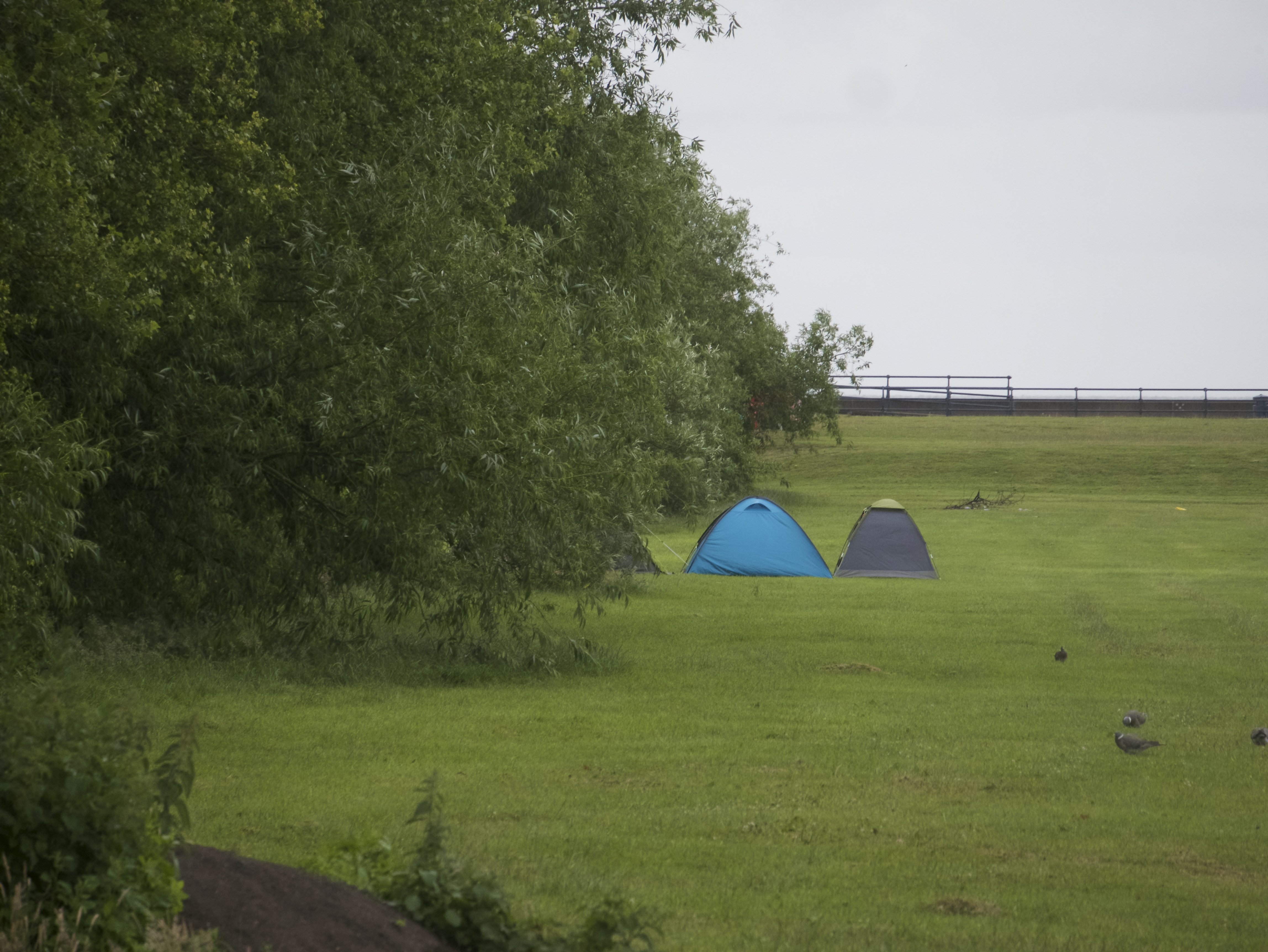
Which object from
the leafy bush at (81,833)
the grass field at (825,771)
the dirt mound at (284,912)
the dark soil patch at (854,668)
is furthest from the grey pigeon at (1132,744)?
the leafy bush at (81,833)

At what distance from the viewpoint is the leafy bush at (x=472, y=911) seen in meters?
4.84

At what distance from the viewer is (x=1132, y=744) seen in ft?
32.2

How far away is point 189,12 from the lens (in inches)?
396

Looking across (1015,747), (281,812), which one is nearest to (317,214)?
(281,812)

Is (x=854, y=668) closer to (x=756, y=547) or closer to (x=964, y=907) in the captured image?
(x=964, y=907)

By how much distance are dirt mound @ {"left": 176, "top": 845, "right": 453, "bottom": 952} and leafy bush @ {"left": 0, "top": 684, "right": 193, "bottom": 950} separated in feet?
1.01

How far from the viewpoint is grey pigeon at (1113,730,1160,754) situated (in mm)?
9820

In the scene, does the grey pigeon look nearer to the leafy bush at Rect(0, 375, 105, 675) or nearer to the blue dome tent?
the leafy bush at Rect(0, 375, 105, 675)

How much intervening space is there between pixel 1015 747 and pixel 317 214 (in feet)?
26.1

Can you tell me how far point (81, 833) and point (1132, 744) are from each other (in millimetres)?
8033

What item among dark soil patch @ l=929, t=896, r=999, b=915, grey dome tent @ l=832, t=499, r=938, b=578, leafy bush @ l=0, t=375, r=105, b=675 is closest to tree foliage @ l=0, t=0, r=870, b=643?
leafy bush @ l=0, t=375, r=105, b=675

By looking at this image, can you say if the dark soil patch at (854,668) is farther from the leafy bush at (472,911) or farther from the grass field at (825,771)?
the leafy bush at (472,911)

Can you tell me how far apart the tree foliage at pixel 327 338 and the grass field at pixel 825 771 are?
52.6 inches

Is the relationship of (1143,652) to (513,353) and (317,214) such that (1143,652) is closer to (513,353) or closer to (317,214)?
(513,353)
